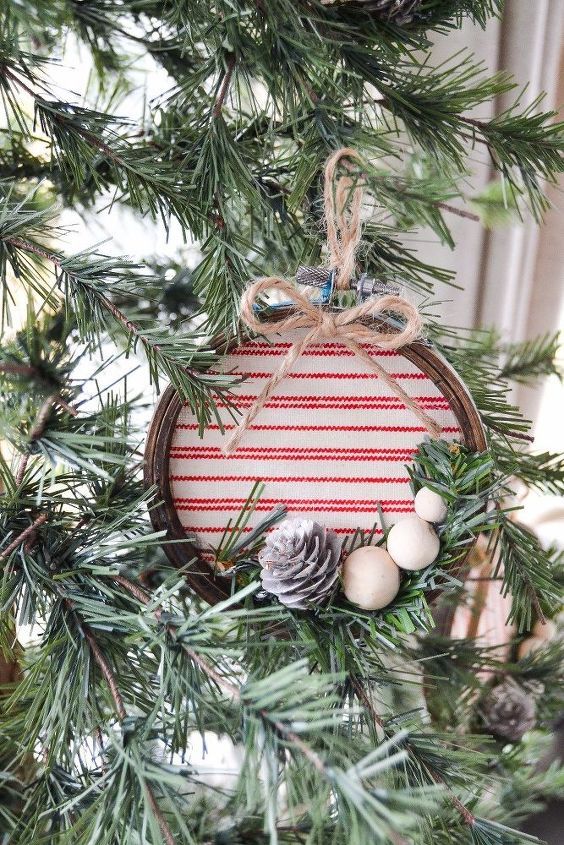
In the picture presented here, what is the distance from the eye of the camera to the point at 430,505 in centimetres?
45

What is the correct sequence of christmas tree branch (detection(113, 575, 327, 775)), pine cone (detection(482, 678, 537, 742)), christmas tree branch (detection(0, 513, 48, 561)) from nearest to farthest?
1. christmas tree branch (detection(113, 575, 327, 775))
2. christmas tree branch (detection(0, 513, 48, 561))
3. pine cone (detection(482, 678, 537, 742))

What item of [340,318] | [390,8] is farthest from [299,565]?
[390,8]

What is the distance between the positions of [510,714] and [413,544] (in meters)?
0.48

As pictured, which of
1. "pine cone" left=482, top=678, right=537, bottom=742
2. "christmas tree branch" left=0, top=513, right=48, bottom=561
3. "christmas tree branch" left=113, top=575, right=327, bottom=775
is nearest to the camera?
"christmas tree branch" left=113, top=575, right=327, bottom=775

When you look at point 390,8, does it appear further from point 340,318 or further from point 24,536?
point 24,536

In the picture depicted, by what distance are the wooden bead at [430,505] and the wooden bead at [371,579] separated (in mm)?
37

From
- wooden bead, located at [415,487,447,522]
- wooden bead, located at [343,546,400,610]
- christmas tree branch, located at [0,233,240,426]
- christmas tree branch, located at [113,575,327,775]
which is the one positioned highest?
christmas tree branch, located at [0,233,240,426]

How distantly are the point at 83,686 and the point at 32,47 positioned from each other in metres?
0.59

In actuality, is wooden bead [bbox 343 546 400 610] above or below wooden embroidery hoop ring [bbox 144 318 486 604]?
below

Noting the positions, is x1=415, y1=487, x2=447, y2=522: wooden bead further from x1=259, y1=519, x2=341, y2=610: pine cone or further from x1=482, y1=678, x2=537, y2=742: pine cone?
x1=482, y1=678, x2=537, y2=742: pine cone

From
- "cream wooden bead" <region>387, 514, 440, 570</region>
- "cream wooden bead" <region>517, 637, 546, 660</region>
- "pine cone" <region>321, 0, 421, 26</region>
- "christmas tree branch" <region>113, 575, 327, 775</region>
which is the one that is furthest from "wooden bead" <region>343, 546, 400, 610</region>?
"cream wooden bead" <region>517, 637, 546, 660</region>

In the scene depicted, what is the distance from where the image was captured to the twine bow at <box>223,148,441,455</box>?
16.2 inches

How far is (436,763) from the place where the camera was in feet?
1.32

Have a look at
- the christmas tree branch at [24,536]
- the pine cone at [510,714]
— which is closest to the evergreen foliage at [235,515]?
the christmas tree branch at [24,536]
